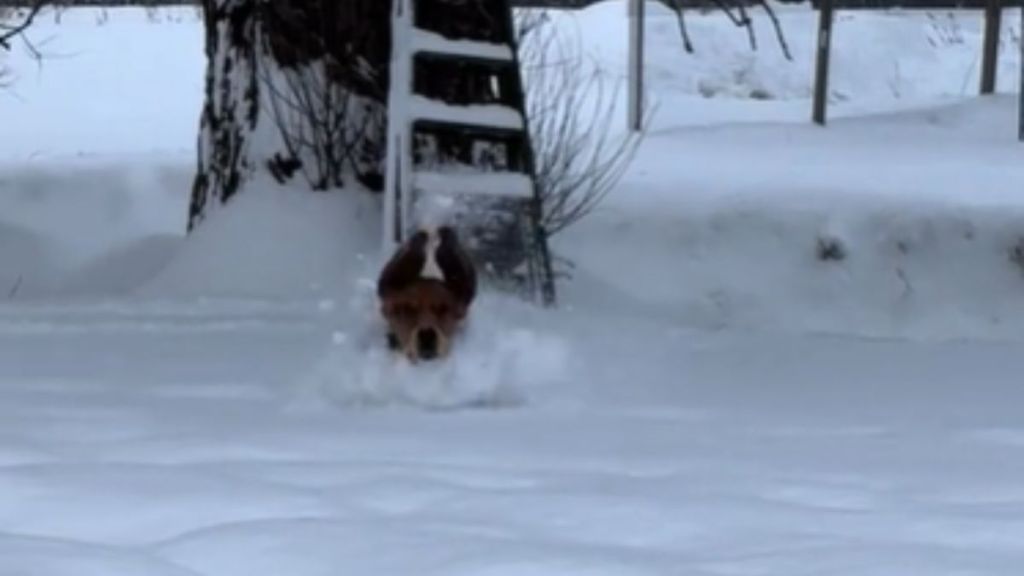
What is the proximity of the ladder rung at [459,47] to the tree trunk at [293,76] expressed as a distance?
1.48 ft

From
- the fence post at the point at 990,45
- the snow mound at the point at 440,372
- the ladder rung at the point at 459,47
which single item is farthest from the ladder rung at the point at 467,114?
the fence post at the point at 990,45

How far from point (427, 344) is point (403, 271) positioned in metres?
0.18

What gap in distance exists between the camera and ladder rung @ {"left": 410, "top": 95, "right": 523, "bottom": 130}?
7.06 m

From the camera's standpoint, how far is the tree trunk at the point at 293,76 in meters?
7.50

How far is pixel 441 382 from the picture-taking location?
4.95 m

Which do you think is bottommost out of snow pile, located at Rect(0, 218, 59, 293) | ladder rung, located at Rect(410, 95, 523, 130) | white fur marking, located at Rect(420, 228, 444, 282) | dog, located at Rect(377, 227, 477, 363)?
snow pile, located at Rect(0, 218, 59, 293)

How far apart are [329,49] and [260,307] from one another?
129cm

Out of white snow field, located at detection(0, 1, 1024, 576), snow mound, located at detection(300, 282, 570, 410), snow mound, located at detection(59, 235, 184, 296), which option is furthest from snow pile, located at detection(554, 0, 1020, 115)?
snow mound, located at detection(300, 282, 570, 410)

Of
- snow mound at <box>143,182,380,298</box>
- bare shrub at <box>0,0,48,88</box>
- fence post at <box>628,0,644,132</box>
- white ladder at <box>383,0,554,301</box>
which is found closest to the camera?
white ladder at <box>383,0,554,301</box>

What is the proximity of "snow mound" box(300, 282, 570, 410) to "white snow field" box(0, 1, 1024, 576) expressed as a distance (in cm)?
1

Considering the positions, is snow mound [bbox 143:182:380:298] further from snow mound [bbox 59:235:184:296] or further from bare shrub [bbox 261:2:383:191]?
snow mound [bbox 59:235:184:296]

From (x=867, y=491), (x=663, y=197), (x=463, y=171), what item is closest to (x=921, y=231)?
(x=663, y=197)

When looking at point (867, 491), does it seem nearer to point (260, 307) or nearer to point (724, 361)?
point (724, 361)

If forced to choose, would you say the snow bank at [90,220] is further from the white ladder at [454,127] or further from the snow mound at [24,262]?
the white ladder at [454,127]
